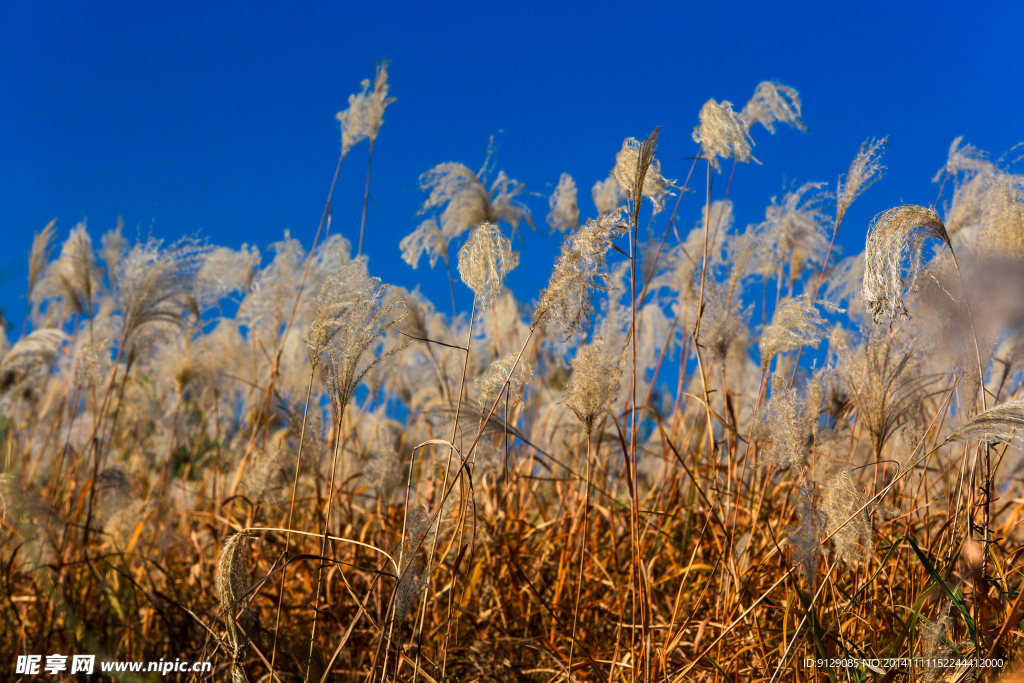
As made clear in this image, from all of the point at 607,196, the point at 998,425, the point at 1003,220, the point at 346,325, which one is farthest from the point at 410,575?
the point at 607,196

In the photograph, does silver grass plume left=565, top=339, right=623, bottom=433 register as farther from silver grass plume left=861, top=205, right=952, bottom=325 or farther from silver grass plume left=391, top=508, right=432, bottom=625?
silver grass plume left=861, top=205, right=952, bottom=325

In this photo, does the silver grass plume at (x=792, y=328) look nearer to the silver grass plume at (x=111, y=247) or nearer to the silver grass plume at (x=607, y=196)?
the silver grass plume at (x=607, y=196)

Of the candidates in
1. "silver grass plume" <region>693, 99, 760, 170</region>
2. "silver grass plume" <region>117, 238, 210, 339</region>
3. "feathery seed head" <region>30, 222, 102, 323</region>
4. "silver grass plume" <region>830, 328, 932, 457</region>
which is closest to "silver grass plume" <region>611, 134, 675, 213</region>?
"silver grass plume" <region>693, 99, 760, 170</region>

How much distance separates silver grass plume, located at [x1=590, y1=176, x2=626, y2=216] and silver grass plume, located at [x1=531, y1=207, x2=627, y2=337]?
1.79 meters

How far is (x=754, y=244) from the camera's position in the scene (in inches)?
109

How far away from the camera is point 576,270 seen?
4.58 feet

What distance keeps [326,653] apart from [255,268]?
2.70 metres

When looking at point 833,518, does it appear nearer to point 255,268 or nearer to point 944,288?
point 944,288

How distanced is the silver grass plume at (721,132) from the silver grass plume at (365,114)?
5.75 feet

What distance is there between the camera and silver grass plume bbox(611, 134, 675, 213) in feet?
4.75

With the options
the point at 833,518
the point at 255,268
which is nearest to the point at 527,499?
the point at 833,518

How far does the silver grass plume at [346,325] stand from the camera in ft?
4.95

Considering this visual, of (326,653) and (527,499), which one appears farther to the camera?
(527,499)

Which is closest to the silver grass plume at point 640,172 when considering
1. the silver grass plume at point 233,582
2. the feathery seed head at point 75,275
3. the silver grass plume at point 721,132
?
the silver grass plume at point 721,132
